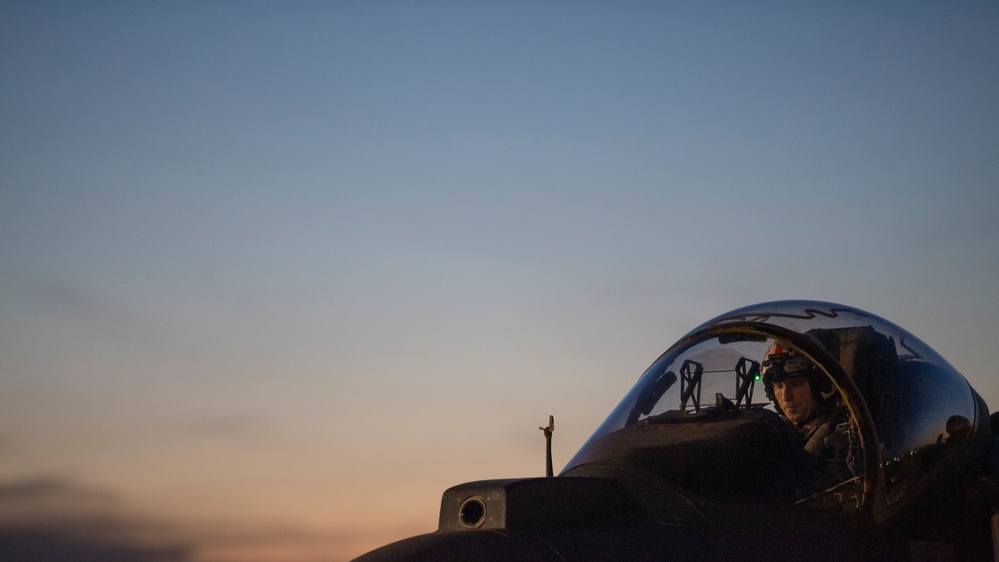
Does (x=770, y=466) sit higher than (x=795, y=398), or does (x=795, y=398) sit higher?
(x=795, y=398)

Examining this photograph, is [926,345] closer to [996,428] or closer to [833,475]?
[996,428]

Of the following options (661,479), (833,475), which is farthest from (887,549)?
(661,479)

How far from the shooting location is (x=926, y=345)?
23.6 ft

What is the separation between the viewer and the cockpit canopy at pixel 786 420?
579cm

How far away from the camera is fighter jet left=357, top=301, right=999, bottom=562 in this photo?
16.5 feet

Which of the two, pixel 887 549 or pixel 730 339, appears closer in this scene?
pixel 887 549

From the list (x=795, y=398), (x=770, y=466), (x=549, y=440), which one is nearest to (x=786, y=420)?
(x=795, y=398)

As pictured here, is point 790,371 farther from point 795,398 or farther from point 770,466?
point 770,466

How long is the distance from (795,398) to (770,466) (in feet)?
2.14

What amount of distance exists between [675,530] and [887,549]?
4.62 ft

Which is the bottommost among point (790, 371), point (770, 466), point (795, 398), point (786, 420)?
point (770, 466)

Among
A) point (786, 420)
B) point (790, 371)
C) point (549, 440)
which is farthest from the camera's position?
point (549, 440)

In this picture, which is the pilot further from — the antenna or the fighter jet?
the antenna

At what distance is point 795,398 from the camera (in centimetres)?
628
